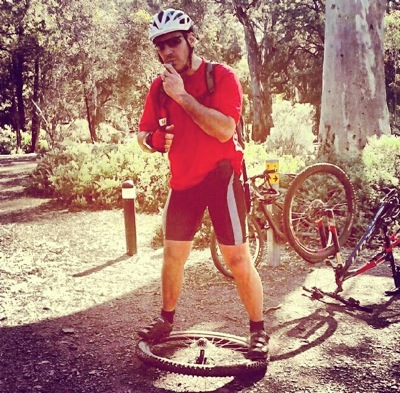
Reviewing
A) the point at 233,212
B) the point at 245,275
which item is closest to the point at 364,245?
the point at 245,275

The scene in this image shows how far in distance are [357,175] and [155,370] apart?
4.78 meters

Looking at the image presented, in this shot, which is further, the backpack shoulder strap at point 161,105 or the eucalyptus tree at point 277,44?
the eucalyptus tree at point 277,44

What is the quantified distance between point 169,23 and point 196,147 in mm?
778

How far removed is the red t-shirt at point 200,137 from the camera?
352cm

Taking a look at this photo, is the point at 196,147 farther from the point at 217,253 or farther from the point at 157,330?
the point at 217,253

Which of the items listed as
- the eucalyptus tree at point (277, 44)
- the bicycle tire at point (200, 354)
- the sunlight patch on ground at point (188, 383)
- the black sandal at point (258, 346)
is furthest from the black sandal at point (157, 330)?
the eucalyptus tree at point (277, 44)

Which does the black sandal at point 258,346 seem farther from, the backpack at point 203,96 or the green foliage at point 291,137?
the green foliage at point 291,137

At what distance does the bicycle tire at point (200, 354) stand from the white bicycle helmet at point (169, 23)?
6.91ft

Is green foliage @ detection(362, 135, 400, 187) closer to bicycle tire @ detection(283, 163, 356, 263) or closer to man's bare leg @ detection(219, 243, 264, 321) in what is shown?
bicycle tire @ detection(283, 163, 356, 263)

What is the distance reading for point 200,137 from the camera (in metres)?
3.59

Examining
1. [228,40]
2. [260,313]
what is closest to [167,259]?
[260,313]

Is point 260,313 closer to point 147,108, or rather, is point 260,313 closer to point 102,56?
point 147,108

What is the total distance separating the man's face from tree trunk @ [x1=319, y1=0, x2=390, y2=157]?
6636 mm

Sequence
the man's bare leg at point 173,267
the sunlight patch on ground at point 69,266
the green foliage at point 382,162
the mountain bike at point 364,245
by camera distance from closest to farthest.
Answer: the man's bare leg at point 173,267
the mountain bike at point 364,245
the sunlight patch on ground at point 69,266
the green foliage at point 382,162
